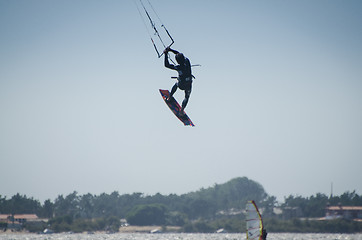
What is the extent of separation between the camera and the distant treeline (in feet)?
338

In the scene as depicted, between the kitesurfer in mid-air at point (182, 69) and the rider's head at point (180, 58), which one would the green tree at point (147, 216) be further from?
the rider's head at point (180, 58)

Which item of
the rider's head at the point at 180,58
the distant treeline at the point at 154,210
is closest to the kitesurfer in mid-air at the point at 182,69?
the rider's head at the point at 180,58

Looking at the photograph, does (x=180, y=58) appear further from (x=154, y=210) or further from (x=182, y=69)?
(x=154, y=210)

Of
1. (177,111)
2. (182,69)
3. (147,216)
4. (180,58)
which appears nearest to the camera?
(180,58)

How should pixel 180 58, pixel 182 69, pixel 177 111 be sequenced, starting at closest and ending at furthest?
1. pixel 180 58
2. pixel 182 69
3. pixel 177 111

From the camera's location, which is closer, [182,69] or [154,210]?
[182,69]

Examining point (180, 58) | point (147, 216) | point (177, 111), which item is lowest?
point (177, 111)

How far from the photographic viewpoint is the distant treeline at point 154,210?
103 m

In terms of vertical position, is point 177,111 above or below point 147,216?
below

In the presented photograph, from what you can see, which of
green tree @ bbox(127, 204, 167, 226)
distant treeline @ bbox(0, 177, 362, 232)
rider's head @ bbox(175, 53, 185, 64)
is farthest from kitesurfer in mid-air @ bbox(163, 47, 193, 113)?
green tree @ bbox(127, 204, 167, 226)

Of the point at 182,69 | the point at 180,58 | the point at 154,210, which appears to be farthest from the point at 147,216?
the point at 180,58

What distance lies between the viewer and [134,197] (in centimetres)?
14388

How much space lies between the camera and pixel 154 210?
355 ft

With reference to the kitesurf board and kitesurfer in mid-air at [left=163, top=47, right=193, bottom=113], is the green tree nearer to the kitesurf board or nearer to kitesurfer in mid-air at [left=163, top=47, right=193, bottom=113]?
the kitesurf board
